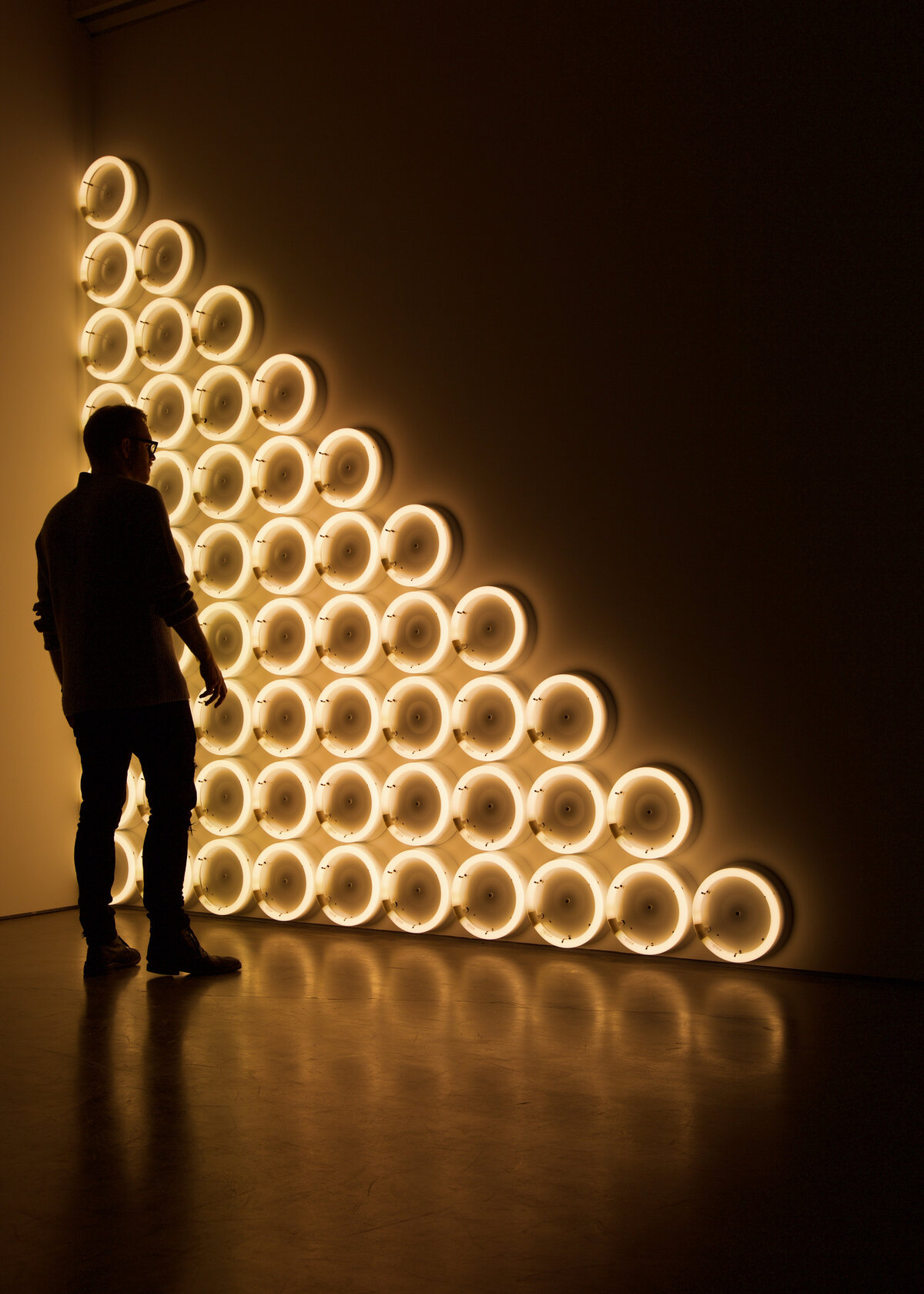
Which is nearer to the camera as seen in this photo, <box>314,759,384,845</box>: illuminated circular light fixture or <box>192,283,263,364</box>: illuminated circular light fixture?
<box>314,759,384,845</box>: illuminated circular light fixture

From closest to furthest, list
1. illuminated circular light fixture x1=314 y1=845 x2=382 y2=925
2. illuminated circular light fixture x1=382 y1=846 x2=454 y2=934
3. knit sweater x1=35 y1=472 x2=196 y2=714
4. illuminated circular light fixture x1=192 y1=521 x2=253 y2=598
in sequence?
knit sweater x1=35 y1=472 x2=196 y2=714, illuminated circular light fixture x1=382 y1=846 x2=454 y2=934, illuminated circular light fixture x1=314 y1=845 x2=382 y2=925, illuminated circular light fixture x1=192 y1=521 x2=253 y2=598

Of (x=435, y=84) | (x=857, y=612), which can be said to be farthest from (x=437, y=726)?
(x=435, y=84)

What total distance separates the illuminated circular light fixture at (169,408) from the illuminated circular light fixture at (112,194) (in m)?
0.72

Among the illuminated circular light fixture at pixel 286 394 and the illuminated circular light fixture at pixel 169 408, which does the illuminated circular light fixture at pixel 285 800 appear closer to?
the illuminated circular light fixture at pixel 286 394

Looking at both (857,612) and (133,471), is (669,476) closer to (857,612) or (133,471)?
(857,612)

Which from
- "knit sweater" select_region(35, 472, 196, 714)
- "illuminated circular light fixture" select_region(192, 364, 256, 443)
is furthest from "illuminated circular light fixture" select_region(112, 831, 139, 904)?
"illuminated circular light fixture" select_region(192, 364, 256, 443)

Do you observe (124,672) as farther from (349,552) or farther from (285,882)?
(285,882)

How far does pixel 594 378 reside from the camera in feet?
12.4

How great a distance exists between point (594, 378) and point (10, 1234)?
291 cm

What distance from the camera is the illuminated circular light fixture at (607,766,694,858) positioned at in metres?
3.52

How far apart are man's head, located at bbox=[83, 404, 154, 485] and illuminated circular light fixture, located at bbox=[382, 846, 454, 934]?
4.91 feet

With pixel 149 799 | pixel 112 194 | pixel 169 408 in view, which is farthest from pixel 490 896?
pixel 112 194

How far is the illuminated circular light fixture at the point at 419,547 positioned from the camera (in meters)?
3.93

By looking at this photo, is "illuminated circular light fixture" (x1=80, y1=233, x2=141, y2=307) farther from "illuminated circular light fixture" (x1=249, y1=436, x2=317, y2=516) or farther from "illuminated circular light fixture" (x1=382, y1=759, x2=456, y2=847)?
"illuminated circular light fixture" (x1=382, y1=759, x2=456, y2=847)
